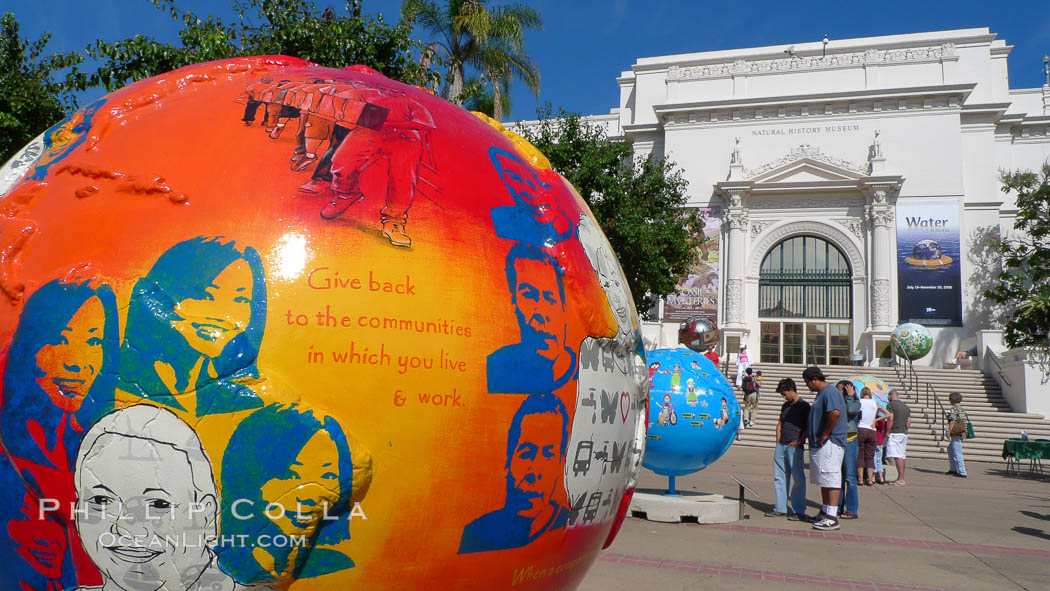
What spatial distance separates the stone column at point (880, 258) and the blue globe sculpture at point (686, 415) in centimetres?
2461

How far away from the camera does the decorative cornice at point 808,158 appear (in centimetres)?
3156

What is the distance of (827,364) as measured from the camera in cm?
3059

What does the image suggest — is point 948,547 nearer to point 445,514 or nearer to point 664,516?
point 664,516

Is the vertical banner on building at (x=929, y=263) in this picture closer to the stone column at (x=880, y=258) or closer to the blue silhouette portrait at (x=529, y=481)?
the stone column at (x=880, y=258)

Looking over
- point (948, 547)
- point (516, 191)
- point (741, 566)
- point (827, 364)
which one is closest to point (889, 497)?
point (948, 547)

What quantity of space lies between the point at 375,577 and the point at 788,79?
116 feet

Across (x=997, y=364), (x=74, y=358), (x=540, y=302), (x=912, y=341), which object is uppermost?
(x=912, y=341)

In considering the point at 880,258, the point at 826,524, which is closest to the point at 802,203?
the point at 880,258

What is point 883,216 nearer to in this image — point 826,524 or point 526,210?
point 826,524

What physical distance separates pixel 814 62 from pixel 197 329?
35707 millimetres

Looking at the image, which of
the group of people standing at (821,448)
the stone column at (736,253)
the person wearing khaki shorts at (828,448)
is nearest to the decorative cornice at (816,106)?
the stone column at (736,253)

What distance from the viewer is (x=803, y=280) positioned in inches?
1262

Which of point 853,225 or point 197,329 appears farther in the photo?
point 853,225

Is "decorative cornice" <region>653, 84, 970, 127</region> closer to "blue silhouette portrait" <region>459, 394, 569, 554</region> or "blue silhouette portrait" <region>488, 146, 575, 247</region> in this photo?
"blue silhouette portrait" <region>488, 146, 575, 247</region>
